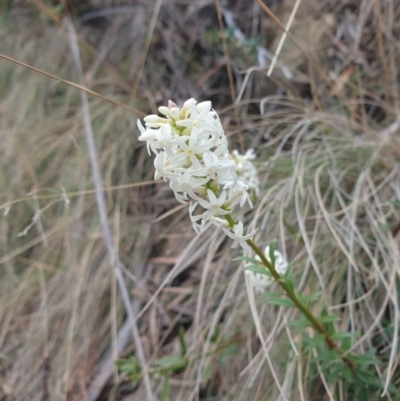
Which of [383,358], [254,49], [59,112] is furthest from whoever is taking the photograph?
[59,112]

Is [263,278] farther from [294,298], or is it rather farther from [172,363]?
[172,363]

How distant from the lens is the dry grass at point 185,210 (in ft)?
5.81

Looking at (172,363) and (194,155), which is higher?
(194,155)

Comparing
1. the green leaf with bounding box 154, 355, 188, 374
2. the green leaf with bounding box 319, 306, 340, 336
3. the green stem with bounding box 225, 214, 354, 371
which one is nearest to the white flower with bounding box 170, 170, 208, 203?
the green stem with bounding box 225, 214, 354, 371

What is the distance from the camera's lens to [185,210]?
2.53 m

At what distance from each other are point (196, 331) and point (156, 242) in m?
0.77

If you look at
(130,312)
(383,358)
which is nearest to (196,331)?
(130,312)

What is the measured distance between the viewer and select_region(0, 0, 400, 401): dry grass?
177 cm

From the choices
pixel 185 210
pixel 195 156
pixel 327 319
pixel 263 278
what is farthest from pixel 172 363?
pixel 195 156

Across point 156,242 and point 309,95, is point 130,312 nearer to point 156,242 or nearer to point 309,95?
point 156,242

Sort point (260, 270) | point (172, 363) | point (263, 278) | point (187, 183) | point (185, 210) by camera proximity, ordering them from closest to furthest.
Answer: point (187, 183) → point (260, 270) → point (263, 278) → point (172, 363) → point (185, 210)

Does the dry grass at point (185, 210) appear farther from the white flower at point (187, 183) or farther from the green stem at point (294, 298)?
the white flower at point (187, 183)

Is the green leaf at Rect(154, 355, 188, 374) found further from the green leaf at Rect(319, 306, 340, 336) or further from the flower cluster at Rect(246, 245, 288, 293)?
the green leaf at Rect(319, 306, 340, 336)

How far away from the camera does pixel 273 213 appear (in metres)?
2.02
